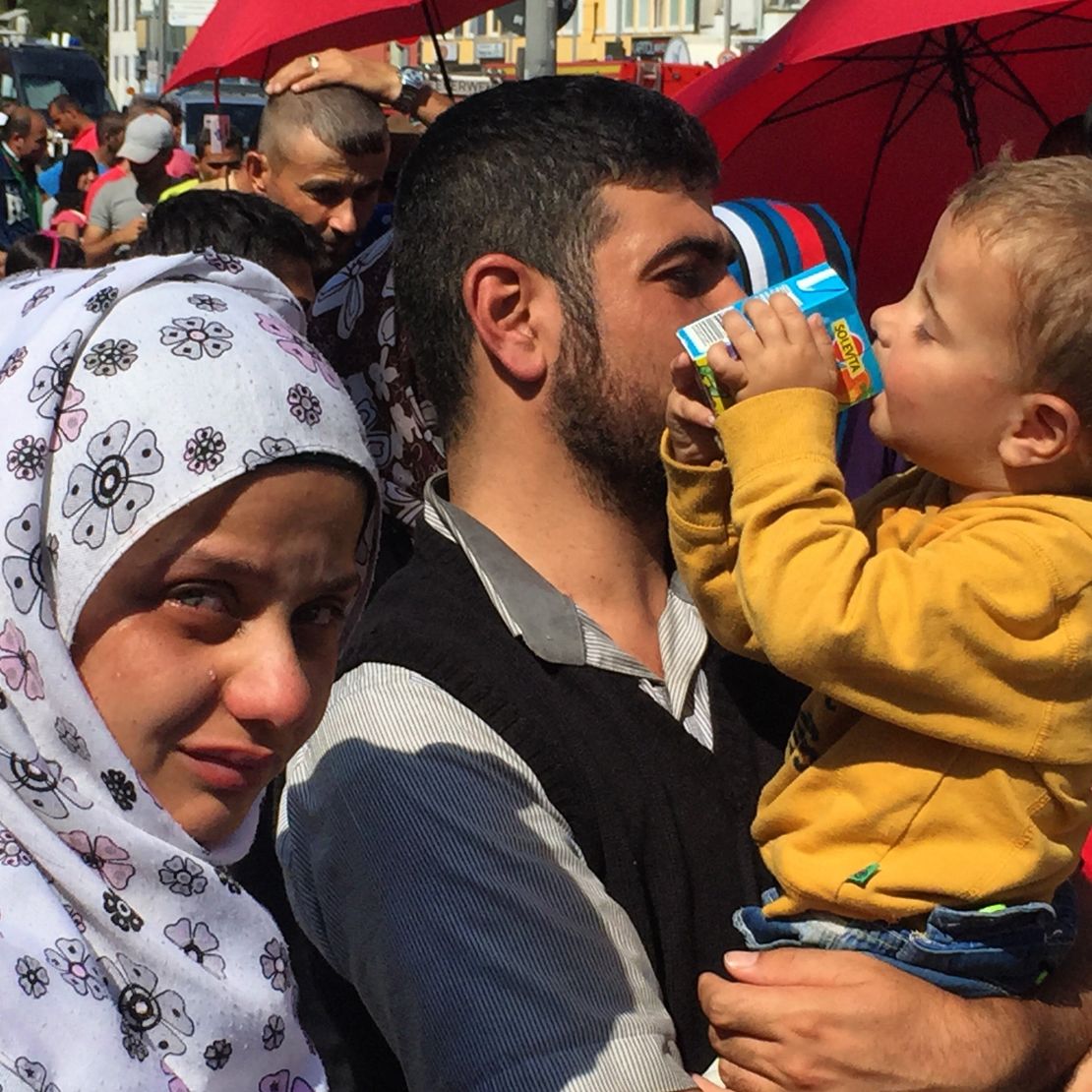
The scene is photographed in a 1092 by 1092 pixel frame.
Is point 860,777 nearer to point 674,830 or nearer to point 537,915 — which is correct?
point 674,830

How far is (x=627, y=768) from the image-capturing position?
2307 mm

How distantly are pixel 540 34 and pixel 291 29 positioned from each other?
1.59m

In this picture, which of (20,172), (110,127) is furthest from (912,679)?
(110,127)

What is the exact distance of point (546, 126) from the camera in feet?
9.45

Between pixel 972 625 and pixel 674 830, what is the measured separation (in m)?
0.47

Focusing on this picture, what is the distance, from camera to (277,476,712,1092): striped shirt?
2105 millimetres

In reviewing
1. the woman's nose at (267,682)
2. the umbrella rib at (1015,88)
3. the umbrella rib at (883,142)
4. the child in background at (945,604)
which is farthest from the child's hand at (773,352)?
the umbrella rib at (1015,88)

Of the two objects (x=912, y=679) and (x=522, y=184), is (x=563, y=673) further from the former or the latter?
(x=522, y=184)

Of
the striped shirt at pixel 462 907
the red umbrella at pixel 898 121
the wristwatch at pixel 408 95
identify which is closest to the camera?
the striped shirt at pixel 462 907

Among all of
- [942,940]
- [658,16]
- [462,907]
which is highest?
[462,907]

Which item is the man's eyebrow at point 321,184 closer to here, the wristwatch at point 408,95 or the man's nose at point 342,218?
the man's nose at point 342,218

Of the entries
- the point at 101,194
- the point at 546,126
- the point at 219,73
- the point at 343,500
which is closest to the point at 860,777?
the point at 343,500

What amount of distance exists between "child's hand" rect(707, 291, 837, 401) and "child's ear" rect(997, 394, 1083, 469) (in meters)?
0.25

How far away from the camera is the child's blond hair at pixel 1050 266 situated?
7.32 ft
